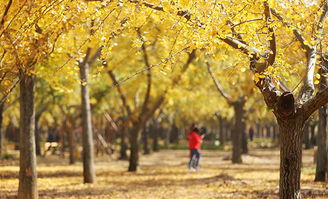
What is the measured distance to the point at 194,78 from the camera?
82.8ft

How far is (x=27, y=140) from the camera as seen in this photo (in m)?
10.9

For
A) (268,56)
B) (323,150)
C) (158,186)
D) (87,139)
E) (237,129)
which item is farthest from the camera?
(237,129)

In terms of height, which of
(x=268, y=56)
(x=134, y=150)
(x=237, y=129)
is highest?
(x=268, y=56)

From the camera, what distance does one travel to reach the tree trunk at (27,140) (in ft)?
35.6

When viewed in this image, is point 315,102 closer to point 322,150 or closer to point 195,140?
point 322,150

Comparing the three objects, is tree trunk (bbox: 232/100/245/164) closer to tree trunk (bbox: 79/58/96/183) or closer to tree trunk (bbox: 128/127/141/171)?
tree trunk (bbox: 128/127/141/171)

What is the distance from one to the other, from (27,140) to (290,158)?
5422 millimetres

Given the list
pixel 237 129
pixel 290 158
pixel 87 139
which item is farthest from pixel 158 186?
pixel 237 129

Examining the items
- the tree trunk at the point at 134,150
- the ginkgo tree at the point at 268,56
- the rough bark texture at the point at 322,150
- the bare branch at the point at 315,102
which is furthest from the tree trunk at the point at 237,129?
the bare branch at the point at 315,102

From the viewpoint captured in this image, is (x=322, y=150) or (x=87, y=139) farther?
(x=87, y=139)

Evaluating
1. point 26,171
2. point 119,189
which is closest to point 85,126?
point 119,189

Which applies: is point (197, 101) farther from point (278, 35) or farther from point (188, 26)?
point (188, 26)

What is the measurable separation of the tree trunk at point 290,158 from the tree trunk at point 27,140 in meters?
5.20

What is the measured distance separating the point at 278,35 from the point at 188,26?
257 centimetres
